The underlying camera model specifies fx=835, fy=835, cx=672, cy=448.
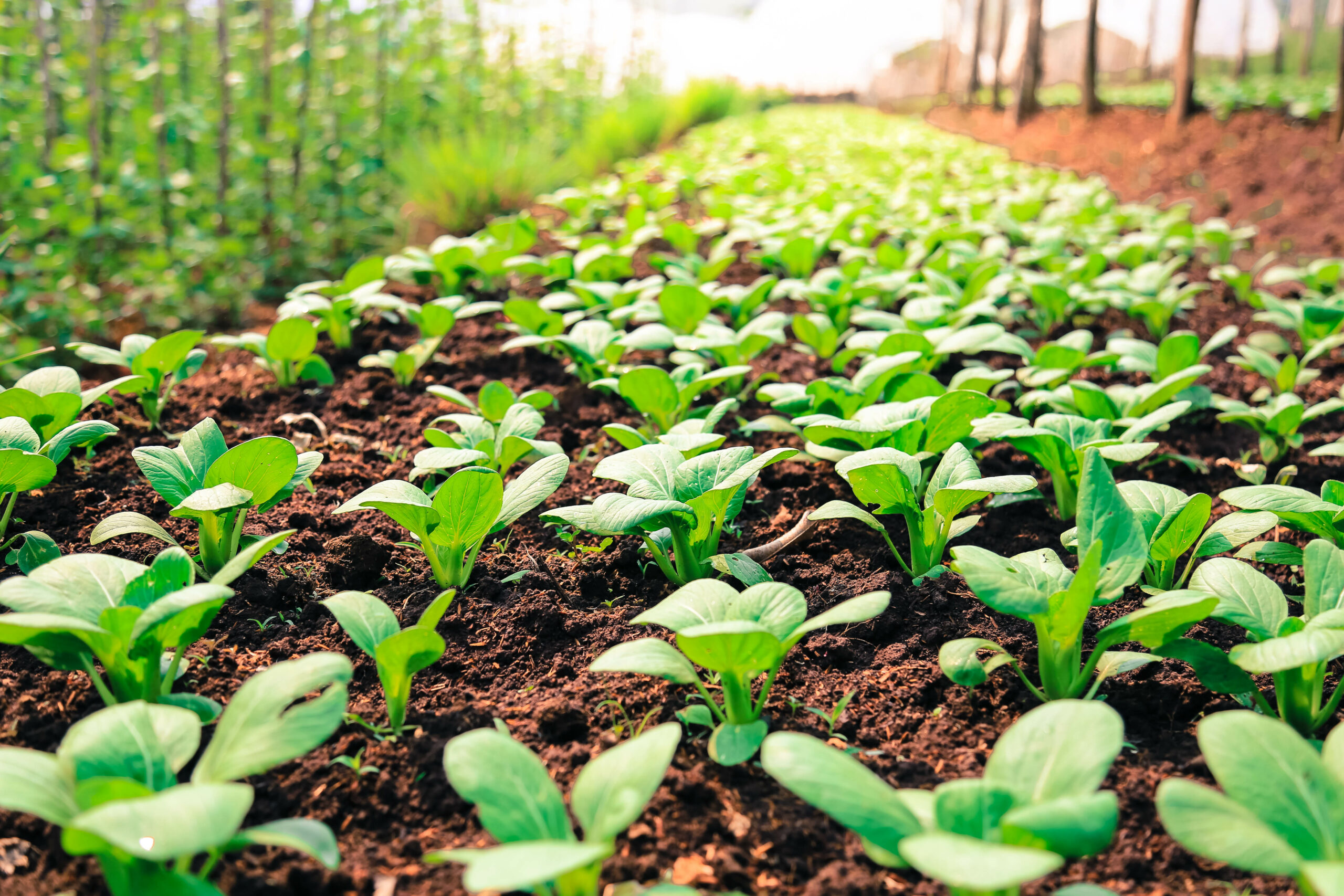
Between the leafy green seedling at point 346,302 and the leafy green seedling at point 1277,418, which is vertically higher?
the leafy green seedling at point 346,302

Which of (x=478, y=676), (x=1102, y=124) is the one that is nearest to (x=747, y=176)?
(x=478, y=676)

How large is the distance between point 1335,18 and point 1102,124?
57.8ft

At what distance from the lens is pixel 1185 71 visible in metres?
8.87

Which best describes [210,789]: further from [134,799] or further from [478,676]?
[478,676]

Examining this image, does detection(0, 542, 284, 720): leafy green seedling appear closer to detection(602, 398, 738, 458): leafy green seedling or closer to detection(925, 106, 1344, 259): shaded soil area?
detection(602, 398, 738, 458): leafy green seedling

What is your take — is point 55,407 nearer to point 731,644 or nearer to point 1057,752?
point 731,644

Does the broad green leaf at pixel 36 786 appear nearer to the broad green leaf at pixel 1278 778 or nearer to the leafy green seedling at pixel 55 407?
the leafy green seedling at pixel 55 407

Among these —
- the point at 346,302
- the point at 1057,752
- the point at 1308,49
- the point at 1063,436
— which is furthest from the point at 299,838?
the point at 1308,49

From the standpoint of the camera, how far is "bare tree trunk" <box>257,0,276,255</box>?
15.9ft

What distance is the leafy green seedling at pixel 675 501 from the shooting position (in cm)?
139

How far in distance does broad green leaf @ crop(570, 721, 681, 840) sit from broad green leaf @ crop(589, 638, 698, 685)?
15 cm

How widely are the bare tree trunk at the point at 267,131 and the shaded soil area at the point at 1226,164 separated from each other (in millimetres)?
6126

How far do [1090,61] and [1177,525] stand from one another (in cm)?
1213

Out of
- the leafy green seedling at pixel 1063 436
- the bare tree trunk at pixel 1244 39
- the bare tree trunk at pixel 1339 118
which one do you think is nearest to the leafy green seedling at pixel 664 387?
the leafy green seedling at pixel 1063 436
